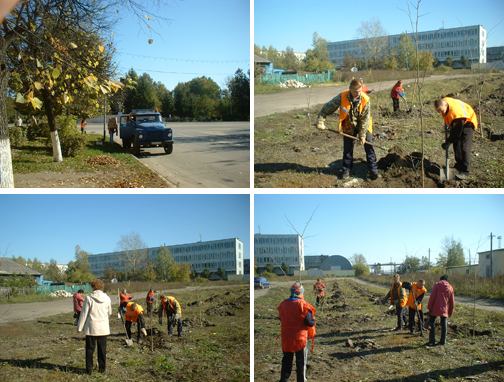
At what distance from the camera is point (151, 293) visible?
740 centimetres

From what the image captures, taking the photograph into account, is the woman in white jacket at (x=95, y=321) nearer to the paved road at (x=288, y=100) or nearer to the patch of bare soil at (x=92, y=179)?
the patch of bare soil at (x=92, y=179)

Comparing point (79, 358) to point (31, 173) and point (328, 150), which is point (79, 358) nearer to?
point (31, 173)

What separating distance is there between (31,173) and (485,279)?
33.8 feet

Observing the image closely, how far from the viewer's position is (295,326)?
3.66m

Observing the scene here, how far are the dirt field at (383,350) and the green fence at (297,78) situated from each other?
14.3 ft

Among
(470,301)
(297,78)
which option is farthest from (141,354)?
(470,301)

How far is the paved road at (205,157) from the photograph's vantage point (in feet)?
21.6

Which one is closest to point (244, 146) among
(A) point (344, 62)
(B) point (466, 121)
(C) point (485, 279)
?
(A) point (344, 62)

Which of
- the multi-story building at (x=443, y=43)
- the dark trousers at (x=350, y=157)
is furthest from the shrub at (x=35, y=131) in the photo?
the dark trousers at (x=350, y=157)

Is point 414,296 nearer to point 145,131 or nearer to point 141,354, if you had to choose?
point 141,354

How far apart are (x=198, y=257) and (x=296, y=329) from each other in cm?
508

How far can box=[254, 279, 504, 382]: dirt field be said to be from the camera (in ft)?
13.4

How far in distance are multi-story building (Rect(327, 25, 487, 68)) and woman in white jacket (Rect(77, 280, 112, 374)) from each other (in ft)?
19.8

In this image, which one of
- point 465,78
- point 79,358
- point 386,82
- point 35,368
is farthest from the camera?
point 465,78
